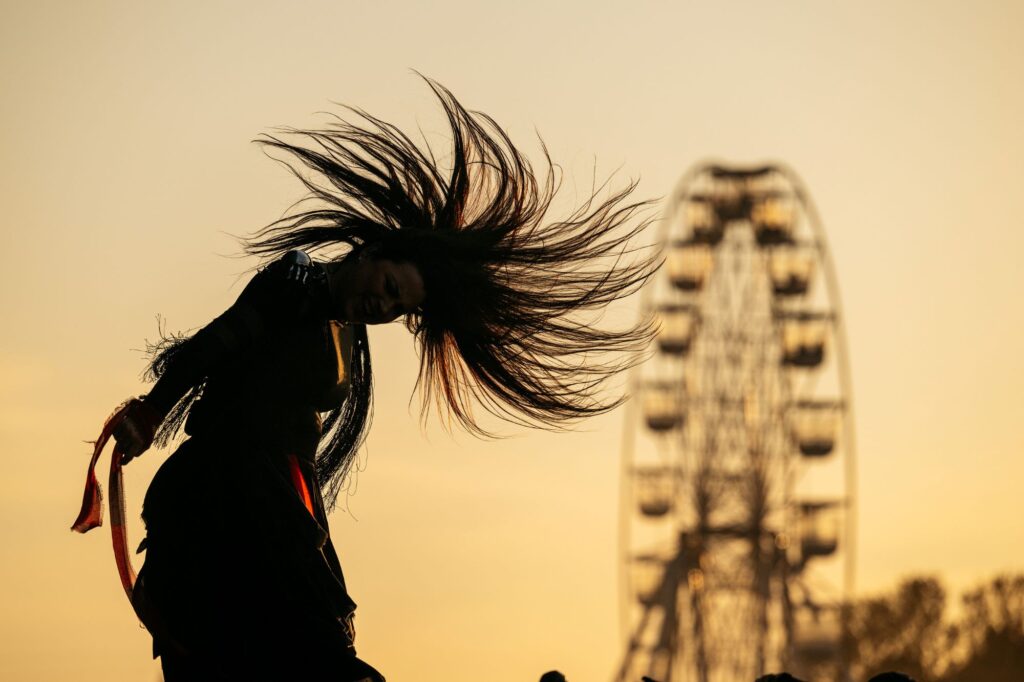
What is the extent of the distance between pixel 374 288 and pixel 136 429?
2.53 ft

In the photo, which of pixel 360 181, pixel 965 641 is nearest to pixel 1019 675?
pixel 965 641

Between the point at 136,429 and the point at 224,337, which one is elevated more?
the point at 224,337

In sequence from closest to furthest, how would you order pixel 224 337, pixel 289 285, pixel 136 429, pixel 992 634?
pixel 136 429, pixel 224 337, pixel 289 285, pixel 992 634

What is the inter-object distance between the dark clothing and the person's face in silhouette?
0.17ft

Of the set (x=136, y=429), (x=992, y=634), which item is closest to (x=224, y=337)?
(x=136, y=429)

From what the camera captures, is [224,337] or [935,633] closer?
[224,337]

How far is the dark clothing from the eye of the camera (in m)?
6.00

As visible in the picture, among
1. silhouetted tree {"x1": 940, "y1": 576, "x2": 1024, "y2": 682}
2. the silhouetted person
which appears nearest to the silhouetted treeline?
silhouetted tree {"x1": 940, "y1": 576, "x2": 1024, "y2": 682}

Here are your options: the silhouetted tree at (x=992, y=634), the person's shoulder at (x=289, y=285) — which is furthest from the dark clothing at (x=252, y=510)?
the silhouetted tree at (x=992, y=634)

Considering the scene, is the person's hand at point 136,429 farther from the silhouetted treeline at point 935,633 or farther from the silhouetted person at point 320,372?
the silhouetted treeline at point 935,633

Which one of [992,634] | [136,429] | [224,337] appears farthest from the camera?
[992,634]

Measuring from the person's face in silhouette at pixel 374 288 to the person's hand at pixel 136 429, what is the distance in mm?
625

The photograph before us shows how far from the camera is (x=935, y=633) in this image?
7231cm

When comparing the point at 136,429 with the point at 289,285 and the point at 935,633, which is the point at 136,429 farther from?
the point at 935,633
